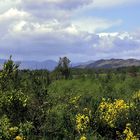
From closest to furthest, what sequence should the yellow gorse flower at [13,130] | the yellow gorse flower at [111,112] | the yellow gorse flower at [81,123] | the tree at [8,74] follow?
the yellow gorse flower at [13,130]
the yellow gorse flower at [81,123]
the yellow gorse flower at [111,112]
the tree at [8,74]

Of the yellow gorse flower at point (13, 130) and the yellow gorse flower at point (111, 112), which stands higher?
the yellow gorse flower at point (111, 112)

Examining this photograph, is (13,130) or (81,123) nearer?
(13,130)

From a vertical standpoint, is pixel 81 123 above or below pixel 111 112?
below

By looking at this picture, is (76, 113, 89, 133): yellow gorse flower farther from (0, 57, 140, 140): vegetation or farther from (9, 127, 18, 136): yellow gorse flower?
(9, 127, 18, 136): yellow gorse flower

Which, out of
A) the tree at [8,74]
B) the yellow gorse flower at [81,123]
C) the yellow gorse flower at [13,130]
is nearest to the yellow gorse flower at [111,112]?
the yellow gorse flower at [81,123]

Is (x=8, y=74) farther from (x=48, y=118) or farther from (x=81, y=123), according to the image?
(x=81, y=123)

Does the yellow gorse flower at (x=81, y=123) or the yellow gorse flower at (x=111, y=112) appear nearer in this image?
the yellow gorse flower at (x=81, y=123)

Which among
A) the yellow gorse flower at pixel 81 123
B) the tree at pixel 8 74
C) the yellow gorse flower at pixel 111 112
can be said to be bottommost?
the yellow gorse flower at pixel 81 123

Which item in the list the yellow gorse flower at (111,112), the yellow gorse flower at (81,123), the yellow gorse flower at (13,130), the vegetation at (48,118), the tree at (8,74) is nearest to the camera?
the yellow gorse flower at (13,130)

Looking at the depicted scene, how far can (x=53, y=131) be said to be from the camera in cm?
3092

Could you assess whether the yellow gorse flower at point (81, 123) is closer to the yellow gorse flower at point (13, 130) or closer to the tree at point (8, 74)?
the yellow gorse flower at point (13, 130)

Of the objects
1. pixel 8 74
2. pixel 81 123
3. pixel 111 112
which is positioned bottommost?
pixel 81 123

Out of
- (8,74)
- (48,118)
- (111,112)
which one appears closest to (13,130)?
(48,118)

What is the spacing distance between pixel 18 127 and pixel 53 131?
389 centimetres
